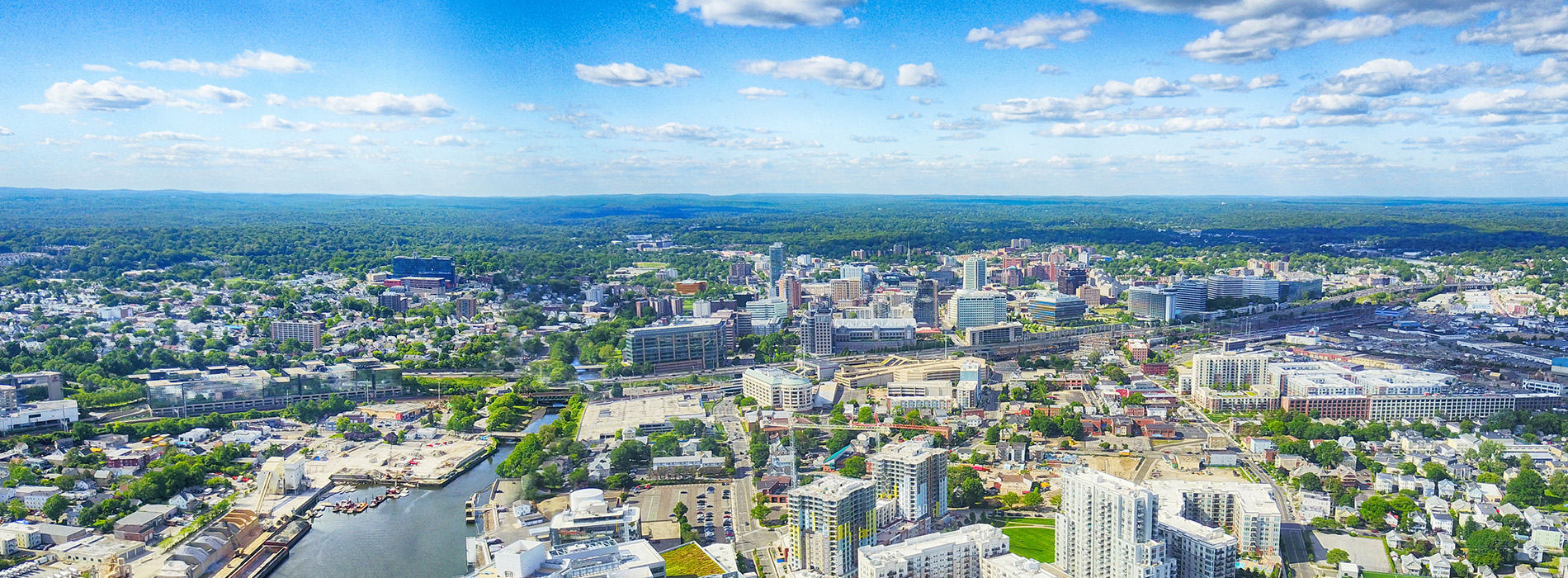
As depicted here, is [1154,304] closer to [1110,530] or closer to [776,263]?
[776,263]

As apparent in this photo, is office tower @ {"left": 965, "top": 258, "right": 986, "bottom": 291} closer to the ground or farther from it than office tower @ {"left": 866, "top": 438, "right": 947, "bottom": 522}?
farther from it

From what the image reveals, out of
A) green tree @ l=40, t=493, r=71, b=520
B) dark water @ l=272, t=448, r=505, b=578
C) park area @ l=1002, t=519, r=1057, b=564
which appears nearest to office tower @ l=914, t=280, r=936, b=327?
park area @ l=1002, t=519, r=1057, b=564

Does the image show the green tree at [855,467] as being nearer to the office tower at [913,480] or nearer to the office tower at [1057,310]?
the office tower at [913,480]

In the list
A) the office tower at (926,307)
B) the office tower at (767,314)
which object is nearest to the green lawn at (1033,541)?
the office tower at (767,314)

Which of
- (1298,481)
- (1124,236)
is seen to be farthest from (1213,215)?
(1298,481)

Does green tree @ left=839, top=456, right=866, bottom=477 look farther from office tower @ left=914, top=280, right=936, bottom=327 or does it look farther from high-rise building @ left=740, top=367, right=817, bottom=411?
office tower @ left=914, top=280, right=936, bottom=327

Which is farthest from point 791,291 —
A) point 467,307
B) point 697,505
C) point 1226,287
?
point 697,505
